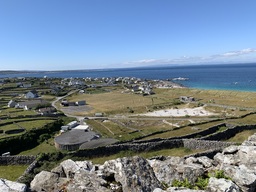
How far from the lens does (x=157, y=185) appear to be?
1182cm

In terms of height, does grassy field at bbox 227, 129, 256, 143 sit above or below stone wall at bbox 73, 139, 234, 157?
below

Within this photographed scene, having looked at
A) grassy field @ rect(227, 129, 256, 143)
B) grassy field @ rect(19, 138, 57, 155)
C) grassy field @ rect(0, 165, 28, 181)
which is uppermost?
grassy field @ rect(227, 129, 256, 143)

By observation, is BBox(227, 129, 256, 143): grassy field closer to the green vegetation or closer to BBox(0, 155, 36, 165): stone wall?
BBox(0, 155, 36, 165): stone wall

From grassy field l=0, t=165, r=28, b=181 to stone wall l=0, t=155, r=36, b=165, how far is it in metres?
0.60

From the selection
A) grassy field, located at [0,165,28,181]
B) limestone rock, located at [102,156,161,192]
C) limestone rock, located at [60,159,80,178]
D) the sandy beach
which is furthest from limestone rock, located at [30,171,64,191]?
the sandy beach

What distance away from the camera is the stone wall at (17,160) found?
3550 centimetres

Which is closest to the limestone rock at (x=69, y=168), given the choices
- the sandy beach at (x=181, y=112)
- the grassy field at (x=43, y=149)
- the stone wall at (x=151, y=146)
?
the stone wall at (x=151, y=146)

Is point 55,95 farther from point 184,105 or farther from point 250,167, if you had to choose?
point 250,167

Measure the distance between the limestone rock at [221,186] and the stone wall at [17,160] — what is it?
29.0 meters

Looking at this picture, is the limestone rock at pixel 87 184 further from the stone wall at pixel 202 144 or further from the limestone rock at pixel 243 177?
the stone wall at pixel 202 144

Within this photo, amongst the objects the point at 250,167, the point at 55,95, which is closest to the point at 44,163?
the point at 250,167

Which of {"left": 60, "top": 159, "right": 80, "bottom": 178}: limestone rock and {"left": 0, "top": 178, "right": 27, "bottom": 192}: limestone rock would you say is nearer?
{"left": 0, "top": 178, "right": 27, "bottom": 192}: limestone rock

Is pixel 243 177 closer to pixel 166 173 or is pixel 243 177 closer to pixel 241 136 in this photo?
pixel 166 173

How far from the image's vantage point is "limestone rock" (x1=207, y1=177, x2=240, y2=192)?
11.1 meters
